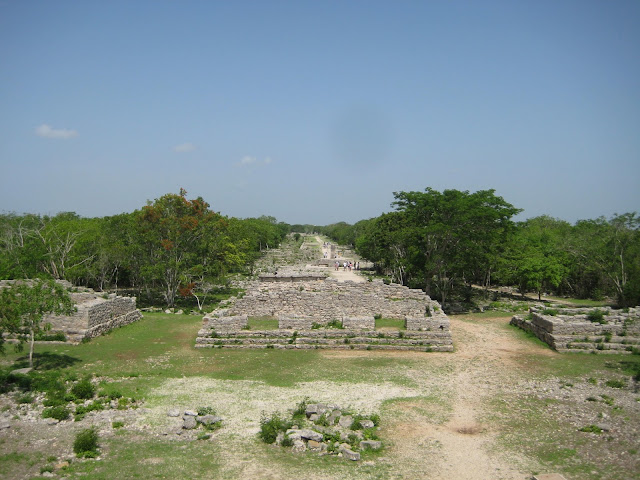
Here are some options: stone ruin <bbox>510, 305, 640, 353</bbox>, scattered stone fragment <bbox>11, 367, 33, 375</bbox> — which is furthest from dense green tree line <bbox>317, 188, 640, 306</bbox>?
scattered stone fragment <bbox>11, 367, 33, 375</bbox>

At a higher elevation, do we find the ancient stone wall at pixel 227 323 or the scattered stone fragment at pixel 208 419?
the ancient stone wall at pixel 227 323

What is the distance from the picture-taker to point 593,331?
21.5 meters

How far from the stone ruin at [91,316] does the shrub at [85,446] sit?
401 inches

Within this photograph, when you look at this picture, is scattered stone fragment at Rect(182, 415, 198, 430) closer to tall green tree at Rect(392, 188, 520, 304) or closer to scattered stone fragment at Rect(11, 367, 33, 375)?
scattered stone fragment at Rect(11, 367, 33, 375)

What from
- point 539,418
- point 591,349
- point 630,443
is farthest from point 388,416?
point 591,349

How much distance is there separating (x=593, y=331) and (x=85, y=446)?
2173 centimetres

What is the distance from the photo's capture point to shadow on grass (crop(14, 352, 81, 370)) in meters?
17.1

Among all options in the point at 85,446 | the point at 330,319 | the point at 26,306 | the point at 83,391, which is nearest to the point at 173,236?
the point at 330,319

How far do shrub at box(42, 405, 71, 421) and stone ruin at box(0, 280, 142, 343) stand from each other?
764 cm

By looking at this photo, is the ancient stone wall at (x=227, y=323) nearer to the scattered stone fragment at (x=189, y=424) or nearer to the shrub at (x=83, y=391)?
the shrub at (x=83, y=391)

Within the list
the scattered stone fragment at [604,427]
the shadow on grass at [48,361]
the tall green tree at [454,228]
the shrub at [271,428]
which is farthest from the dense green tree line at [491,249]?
the shadow on grass at [48,361]

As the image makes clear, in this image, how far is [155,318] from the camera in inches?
1091

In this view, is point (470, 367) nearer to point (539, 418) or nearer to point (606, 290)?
point (539, 418)

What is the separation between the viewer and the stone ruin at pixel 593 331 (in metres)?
20.8
